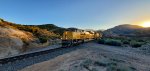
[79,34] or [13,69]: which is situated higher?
[79,34]

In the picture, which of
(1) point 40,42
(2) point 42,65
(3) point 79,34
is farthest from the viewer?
(1) point 40,42

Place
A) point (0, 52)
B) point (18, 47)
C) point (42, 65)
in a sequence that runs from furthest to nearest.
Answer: point (18, 47)
point (0, 52)
point (42, 65)

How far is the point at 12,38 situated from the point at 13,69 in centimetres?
2233

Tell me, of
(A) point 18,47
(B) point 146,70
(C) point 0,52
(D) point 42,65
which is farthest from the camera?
(A) point 18,47

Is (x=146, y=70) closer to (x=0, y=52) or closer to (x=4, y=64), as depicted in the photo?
(x=4, y=64)

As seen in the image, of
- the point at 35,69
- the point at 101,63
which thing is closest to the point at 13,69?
the point at 35,69

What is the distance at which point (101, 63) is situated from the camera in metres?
17.1

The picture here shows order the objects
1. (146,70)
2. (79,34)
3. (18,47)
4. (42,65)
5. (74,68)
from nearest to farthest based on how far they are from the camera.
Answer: (74,68) → (42,65) → (146,70) → (18,47) → (79,34)

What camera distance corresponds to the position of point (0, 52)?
30.5 meters

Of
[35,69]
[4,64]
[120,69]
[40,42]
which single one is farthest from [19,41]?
[120,69]

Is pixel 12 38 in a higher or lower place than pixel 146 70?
higher

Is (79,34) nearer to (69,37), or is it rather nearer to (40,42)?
(69,37)

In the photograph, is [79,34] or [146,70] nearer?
[146,70]

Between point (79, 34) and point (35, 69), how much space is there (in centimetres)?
2486
